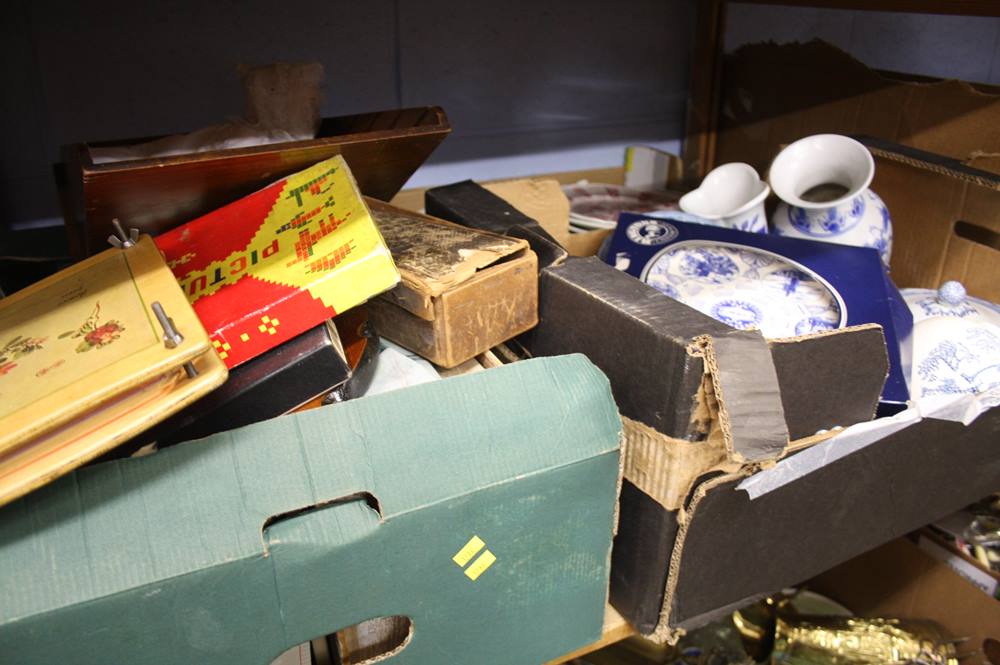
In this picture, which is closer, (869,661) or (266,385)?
(266,385)

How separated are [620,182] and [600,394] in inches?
28.0

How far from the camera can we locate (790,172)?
83 cm

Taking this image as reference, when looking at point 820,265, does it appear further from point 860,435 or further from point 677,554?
point 677,554

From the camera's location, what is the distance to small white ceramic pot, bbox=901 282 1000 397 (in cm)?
67

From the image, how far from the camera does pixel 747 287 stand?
679mm

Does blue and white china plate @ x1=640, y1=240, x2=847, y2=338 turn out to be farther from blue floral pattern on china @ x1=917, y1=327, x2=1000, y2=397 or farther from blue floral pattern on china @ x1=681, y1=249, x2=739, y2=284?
blue floral pattern on china @ x1=917, y1=327, x2=1000, y2=397

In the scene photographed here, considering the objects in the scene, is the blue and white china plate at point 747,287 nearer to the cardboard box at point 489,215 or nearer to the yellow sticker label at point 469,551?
the cardboard box at point 489,215

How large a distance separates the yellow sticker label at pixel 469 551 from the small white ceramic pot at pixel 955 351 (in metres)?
0.41

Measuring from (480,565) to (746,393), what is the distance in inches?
8.5

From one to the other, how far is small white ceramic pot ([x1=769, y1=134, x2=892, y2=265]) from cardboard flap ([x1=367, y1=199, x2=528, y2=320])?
37 cm

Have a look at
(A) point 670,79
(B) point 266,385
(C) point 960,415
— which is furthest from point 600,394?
(A) point 670,79

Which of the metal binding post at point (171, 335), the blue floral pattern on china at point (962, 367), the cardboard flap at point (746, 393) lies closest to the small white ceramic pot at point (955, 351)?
the blue floral pattern on china at point (962, 367)

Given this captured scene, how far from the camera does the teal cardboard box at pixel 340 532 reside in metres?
0.41

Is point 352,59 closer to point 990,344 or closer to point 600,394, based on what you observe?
point 600,394
